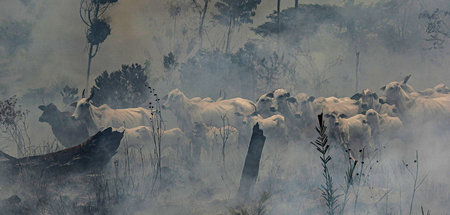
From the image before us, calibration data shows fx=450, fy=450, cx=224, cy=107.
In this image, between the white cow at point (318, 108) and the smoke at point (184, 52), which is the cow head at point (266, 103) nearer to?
the white cow at point (318, 108)

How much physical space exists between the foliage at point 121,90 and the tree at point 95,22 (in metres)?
2.96

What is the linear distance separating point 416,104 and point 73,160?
318 inches

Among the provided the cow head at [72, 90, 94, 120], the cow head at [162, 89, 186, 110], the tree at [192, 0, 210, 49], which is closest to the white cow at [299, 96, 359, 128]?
the cow head at [162, 89, 186, 110]

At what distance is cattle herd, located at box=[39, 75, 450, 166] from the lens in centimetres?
987

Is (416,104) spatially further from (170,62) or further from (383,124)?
(170,62)

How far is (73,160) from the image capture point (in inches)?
319

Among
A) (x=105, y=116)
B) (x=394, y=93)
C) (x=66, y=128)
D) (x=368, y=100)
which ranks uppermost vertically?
(x=394, y=93)

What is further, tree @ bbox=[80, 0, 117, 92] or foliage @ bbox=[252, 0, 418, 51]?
foliage @ bbox=[252, 0, 418, 51]

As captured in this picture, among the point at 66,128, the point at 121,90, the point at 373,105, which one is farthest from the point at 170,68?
the point at 373,105

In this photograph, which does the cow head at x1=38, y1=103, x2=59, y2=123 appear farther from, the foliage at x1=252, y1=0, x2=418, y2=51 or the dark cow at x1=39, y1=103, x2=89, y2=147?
the foliage at x1=252, y1=0, x2=418, y2=51

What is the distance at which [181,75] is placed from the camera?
49.7 feet

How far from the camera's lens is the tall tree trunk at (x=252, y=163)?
7633 mm

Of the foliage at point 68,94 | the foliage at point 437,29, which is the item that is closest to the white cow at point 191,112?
the foliage at point 68,94

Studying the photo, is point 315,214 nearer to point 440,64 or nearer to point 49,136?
point 49,136
